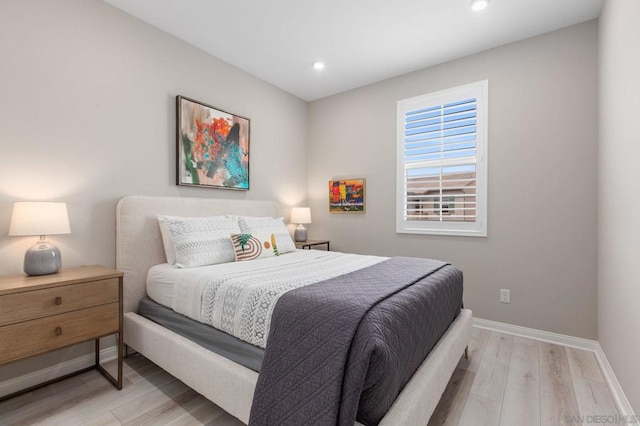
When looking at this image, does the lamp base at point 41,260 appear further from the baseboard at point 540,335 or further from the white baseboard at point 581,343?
the baseboard at point 540,335

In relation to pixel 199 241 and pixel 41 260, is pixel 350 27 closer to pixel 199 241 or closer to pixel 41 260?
pixel 199 241

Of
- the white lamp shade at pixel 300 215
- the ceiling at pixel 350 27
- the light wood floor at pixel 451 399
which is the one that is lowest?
the light wood floor at pixel 451 399

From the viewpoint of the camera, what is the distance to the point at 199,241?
237cm

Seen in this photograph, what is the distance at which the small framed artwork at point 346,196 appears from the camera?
3793mm

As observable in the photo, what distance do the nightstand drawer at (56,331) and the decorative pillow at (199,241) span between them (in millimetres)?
529

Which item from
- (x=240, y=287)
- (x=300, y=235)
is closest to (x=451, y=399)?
(x=240, y=287)

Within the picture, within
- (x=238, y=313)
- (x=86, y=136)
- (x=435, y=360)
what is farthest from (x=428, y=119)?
(x=86, y=136)

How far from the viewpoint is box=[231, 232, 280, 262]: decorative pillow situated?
99.2 inches

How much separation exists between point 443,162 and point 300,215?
178 cm

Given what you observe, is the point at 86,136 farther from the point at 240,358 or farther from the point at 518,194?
the point at 518,194

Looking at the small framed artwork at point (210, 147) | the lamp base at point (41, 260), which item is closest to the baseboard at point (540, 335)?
the small framed artwork at point (210, 147)

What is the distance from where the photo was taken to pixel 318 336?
119 cm

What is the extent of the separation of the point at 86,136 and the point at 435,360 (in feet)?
8.96

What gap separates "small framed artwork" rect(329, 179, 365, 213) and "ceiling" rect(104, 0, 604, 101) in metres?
1.32
